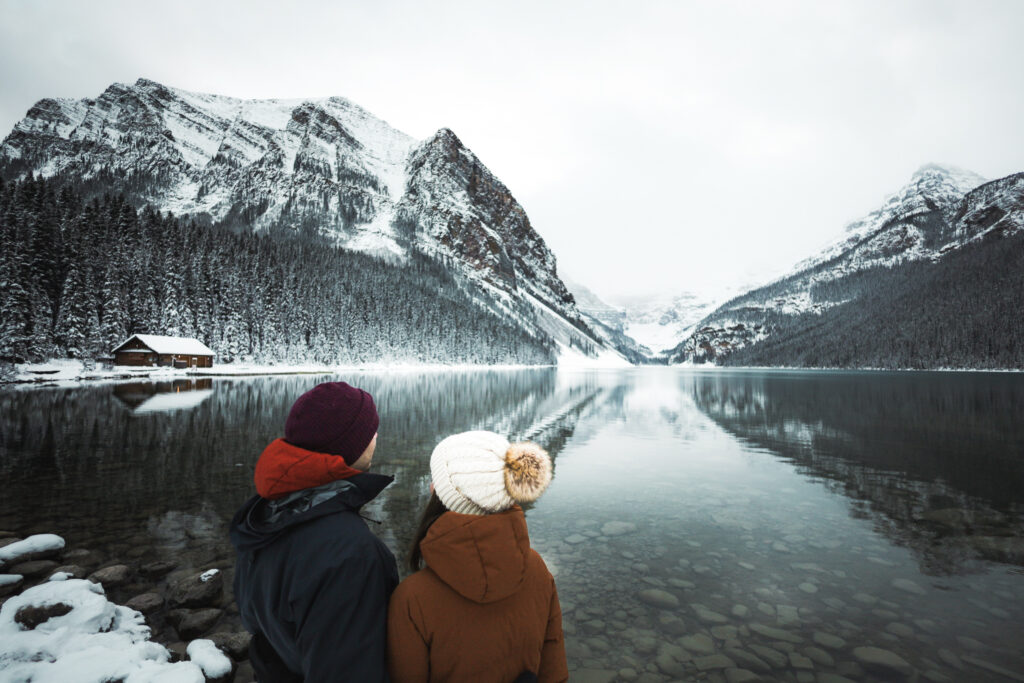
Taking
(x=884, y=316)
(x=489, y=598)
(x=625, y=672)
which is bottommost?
(x=625, y=672)

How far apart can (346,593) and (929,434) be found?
2992cm

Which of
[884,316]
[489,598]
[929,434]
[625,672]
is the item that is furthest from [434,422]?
[884,316]

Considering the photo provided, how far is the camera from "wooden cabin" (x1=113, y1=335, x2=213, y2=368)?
177 ft

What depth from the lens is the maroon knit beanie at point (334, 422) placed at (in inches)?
97.2

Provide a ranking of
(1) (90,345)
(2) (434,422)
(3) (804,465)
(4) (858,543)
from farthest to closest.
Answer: (1) (90,345), (2) (434,422), (3) (804,465), (4) (858,543)

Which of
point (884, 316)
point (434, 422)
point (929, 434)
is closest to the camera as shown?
point (929, 434)

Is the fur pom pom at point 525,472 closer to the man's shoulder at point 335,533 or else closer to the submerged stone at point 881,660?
the man's shoulder at point 335,533

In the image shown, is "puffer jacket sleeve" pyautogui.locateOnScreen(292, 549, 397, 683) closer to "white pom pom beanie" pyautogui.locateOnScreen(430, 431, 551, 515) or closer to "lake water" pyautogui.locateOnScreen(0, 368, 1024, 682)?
A: "white pom pom beanie" pyautogui.locateOnScreen(430, 431, 551, 515)

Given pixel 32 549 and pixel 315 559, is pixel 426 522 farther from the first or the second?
pixel 32 549

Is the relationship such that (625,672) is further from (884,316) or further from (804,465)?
(884,316)

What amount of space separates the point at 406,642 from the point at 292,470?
1.03m

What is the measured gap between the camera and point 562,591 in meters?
7.15

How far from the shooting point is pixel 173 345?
2283 inches

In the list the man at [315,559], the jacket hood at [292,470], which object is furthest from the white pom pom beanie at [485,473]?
the jacket hood at [292,470]
